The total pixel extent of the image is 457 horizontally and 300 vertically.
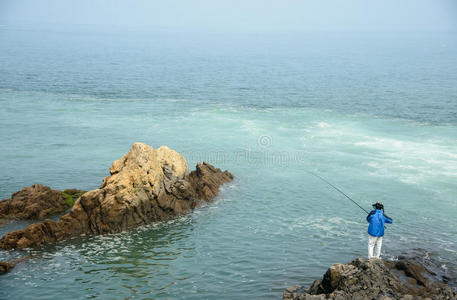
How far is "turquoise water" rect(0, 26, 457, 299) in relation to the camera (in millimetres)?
17328

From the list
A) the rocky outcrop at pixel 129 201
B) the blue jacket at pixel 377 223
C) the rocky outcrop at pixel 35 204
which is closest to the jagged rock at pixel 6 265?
the rocky outcrop at pixel 129 201

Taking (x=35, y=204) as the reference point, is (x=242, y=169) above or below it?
above

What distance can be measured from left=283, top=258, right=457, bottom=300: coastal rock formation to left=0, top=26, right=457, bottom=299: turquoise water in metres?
2.20

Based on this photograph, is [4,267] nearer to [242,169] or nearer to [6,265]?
[6,265]

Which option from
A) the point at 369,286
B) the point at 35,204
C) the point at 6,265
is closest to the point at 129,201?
the point at 35,204

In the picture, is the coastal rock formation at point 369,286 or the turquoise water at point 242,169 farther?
the turquoise water at point 242,169

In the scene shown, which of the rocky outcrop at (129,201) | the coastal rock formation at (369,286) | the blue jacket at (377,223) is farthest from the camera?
the rocky outcrop at (129,201)

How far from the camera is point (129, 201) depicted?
68.5 feet

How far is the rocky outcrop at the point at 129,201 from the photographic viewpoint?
19.5 meters

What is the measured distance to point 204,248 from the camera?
1962cm

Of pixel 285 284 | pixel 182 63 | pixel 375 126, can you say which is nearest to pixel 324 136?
pixel 375 126

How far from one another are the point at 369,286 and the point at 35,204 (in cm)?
1505

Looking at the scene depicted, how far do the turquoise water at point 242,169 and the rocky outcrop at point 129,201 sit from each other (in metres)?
0.68

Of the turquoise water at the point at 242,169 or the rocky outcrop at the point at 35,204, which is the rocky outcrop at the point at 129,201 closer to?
the turquoise water at the point at 242,169
